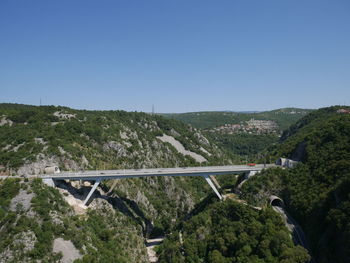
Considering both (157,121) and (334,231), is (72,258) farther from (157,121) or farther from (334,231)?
(157,121)

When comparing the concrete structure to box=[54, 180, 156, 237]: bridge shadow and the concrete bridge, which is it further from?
box=[54, 180, 156, 237]: bridge shadow

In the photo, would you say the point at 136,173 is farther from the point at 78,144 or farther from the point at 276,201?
the point at 276,201

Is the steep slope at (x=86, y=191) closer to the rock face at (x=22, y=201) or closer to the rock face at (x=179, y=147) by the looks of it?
the rock face at (x=22, y=201)

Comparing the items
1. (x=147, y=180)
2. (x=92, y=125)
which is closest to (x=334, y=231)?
(x=147, y=180)

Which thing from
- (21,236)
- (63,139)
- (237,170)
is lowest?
(21,236)

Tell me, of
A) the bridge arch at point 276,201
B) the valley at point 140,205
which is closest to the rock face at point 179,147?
the valley at point 140,205

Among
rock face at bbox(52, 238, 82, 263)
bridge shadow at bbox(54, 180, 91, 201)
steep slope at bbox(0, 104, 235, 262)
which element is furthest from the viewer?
bridge shadow at bbox(54, 180, 91, 201)

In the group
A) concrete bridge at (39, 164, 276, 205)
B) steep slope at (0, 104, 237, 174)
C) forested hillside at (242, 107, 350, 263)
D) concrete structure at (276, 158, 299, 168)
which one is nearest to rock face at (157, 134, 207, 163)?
steep slope at (0, 104, 237, 174)
